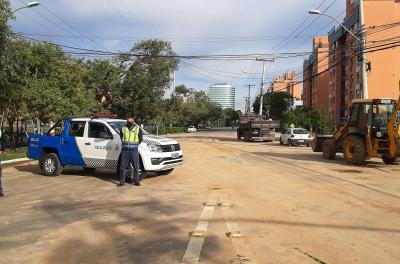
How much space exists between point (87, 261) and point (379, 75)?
7076cm

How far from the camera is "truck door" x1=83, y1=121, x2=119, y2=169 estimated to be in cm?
1358

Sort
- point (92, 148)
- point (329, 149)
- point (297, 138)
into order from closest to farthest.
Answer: point (92, 148), point (329, 149), point (297, 138)

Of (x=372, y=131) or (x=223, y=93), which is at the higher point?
(x=223, y=93)

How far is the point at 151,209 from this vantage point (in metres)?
9.34

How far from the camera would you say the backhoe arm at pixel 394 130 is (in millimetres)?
17578

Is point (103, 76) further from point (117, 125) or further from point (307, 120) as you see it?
point (117, 125)

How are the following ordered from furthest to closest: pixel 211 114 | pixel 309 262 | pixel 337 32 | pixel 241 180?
1. pixel 211 114
2. pixel 337 32
3. pixel 241 180
4. pixel 309 262

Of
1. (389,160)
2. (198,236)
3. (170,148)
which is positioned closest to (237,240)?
(198,236)

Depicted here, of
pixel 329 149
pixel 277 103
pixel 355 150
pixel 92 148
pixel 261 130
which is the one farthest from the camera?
pixel 277 103

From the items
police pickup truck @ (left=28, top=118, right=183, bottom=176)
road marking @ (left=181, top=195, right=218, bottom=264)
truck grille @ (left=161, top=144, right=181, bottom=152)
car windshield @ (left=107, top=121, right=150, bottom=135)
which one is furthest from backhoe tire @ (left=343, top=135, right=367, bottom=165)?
road marking @ (left=181, top=195, right=218, bottom=264)

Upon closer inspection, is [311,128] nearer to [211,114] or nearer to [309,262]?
[309,262]

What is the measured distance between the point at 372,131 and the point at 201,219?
1261 cm

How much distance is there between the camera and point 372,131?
1886 cm

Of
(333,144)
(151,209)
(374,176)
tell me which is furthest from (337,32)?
(151,209)
